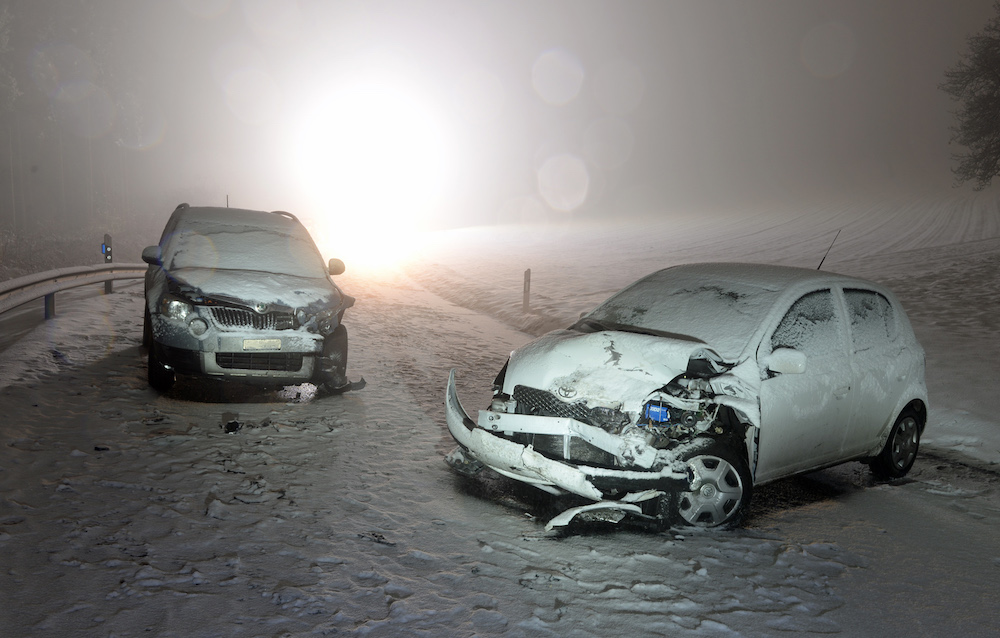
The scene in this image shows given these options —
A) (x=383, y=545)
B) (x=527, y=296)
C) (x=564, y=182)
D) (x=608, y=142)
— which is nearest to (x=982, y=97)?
(x=527, y=296)

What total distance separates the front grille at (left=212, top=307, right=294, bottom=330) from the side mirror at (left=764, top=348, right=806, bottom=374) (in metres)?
4.61

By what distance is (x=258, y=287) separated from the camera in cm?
729

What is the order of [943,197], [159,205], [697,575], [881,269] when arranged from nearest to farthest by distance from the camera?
1. [697,575]
2. [881,269]
3. [159,205]
4. [943,197]

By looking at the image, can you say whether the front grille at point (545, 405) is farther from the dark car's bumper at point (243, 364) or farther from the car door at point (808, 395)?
the dark car's bumper at point (243, 364)

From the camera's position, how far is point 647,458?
14.2 ft

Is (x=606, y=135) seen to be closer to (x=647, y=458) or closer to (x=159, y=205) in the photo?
(x=159, y=205)

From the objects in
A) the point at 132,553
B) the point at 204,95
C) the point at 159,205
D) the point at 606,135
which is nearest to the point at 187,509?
the point at 132,553

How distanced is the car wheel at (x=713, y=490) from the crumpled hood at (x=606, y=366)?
54 cm

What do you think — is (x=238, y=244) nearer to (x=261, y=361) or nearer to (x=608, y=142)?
(x=261, y=361)

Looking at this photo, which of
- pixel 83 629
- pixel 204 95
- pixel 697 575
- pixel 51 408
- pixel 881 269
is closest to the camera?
pixel 83 629

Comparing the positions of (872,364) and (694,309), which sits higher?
(694,309)

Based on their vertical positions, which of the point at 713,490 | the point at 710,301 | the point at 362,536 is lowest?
the point at 362,536

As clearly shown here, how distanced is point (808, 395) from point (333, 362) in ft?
15.0

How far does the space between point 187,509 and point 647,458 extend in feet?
9.42
